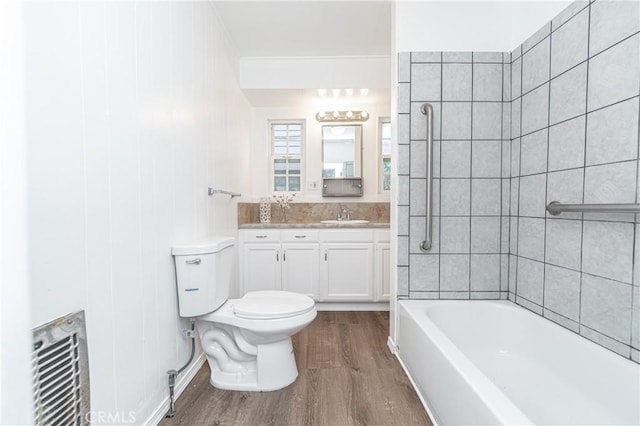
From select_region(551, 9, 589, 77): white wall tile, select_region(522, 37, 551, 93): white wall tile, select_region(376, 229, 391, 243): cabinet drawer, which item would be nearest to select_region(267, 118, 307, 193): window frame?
select_region(376, 229, 391, 243): cabinet drawer

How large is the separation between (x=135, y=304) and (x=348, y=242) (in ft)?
6.09

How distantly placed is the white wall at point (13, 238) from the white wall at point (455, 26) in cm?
197

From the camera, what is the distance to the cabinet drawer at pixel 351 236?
2.79m

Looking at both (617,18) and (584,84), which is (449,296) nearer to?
(584,84)

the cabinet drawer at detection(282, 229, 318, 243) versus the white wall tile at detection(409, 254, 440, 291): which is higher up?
the cabinet drawer at detection(282, 229, 318, 243)

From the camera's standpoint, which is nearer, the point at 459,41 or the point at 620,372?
the point at 620,372

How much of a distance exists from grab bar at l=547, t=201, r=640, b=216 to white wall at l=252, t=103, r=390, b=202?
191cm

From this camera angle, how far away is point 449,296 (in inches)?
77.1

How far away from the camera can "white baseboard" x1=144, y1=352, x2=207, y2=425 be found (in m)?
1.35

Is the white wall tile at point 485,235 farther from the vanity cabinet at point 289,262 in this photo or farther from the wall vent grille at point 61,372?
the wall vent grille at point 61,372

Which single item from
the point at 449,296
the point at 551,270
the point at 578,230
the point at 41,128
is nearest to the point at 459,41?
the point at 578,230

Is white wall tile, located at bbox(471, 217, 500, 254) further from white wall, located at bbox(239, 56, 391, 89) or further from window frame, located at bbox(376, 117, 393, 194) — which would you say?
white wall, located at bbox(239, 56, 391, 89)

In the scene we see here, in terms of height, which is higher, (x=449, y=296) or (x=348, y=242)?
(x=348, y=242)

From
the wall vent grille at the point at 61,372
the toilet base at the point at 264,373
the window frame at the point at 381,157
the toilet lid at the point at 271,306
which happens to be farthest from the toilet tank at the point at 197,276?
the window frame at the point at 381,157
